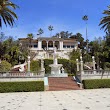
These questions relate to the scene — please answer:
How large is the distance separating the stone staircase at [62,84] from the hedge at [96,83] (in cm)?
144

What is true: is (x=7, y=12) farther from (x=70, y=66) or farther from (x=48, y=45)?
(x=48, y=45)

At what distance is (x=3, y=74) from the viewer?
32.1m

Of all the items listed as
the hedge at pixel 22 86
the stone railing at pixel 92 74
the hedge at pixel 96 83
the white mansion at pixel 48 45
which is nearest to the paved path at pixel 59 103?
the hedge at pixel 22 86

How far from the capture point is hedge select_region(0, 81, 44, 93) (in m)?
29.8

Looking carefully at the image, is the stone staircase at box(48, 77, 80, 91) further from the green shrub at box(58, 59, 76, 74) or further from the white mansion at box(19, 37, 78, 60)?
the white mansion at box(19, 37, 78, 60)

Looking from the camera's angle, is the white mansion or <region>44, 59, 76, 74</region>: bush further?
the white mansion

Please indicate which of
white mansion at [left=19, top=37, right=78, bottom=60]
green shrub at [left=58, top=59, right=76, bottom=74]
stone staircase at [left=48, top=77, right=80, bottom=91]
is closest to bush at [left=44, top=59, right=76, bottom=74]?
green shrub at [left=58, top=59, right=76, bottom=74]

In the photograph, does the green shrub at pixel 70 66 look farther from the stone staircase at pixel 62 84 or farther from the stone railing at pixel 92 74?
the stone railing at pixel 92 74

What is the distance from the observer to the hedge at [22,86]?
97.9 ft

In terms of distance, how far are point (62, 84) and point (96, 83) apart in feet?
18.0

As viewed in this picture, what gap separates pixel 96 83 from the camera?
107 feet

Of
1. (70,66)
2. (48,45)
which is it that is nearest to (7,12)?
(70,66)

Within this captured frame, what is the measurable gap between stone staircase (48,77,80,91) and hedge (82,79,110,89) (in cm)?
144

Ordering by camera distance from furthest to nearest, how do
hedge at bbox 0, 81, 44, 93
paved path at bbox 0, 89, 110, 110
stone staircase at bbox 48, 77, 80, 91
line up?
stone staircase at bbox 48, 77, 80, 91 < hedge at bbox 0, 81, 44, 93 < paved path at bbox 0, 89, 110, 110
